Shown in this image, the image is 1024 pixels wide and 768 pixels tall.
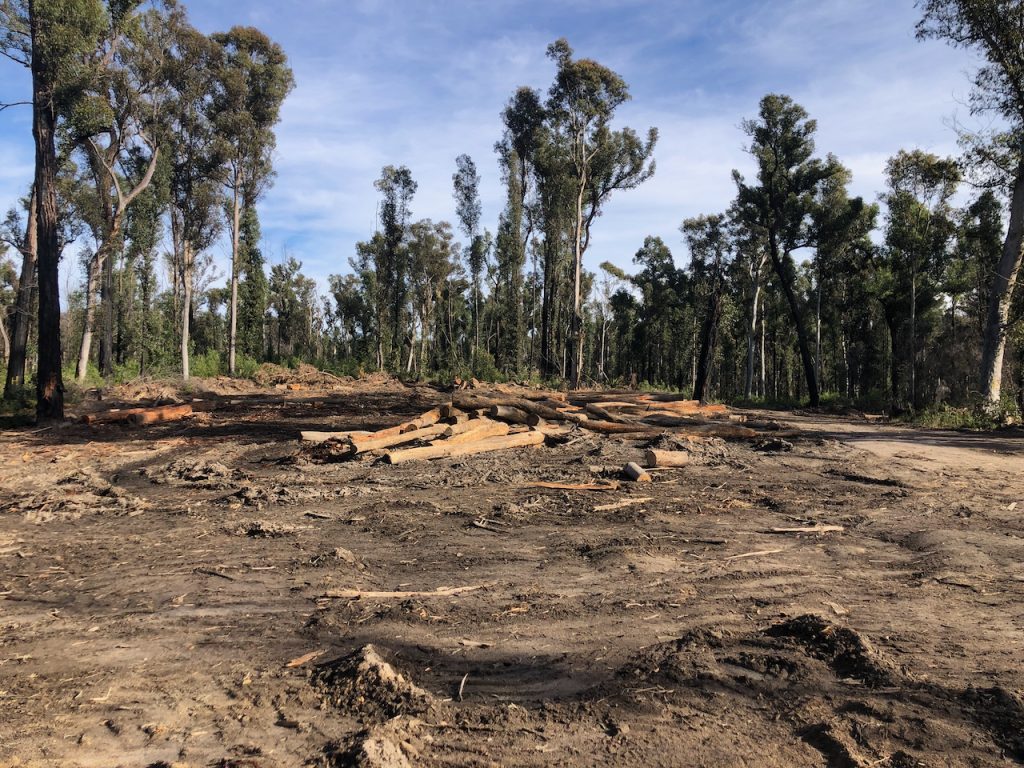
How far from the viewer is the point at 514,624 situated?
12.1ft

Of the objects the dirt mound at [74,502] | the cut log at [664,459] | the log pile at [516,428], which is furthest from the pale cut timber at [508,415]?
the dirt mound at [74,502]

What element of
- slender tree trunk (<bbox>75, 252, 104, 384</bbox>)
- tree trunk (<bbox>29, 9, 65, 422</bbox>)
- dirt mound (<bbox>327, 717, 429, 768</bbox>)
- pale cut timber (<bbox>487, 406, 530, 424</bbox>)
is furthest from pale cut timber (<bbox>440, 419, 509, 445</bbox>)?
slender tree trunk (<bbox>75, 252, 104, 384</bbox>)

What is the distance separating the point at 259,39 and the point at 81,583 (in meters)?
32.2

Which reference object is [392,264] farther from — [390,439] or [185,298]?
[390,439]

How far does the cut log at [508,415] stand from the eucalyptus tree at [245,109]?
2301 cm

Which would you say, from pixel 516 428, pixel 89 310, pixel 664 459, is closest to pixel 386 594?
pixel 664 459

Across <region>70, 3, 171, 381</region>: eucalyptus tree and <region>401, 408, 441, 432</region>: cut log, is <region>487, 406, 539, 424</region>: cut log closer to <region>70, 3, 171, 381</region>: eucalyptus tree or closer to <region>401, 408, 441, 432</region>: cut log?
<region>401, 408, 441, 432</region>: cut log

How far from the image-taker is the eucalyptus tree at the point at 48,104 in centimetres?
1387

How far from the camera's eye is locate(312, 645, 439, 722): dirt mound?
8.80 feet

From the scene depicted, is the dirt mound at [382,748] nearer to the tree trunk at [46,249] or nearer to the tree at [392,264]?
the tree trunk at [46,249]

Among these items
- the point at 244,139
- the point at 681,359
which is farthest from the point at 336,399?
the point at 681,359

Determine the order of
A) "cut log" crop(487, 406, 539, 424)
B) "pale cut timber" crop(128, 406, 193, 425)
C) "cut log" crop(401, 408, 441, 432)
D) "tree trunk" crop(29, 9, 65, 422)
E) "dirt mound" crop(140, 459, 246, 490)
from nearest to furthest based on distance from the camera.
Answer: "dirt mound" crop(140, 459, 246, 490) < "cut log" crop(401, 408, 441, 432) < "cut log" crop(487, 406, 539, 424) < "tree trunk" crop(29, 9, 65, 422) < "pale cut timber" crop(128, 406, 193, 425)

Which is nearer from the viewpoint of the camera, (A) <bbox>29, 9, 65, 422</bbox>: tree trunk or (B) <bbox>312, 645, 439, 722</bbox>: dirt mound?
(B) <bbox>312, 645, 439, 722</bbox>: dirt mound

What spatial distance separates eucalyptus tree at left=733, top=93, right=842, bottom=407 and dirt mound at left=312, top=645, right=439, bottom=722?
2666 cm
